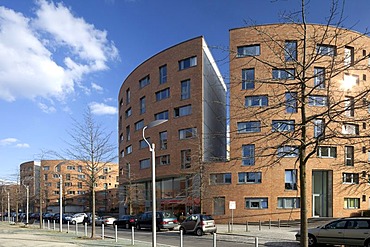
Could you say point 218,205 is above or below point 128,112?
below

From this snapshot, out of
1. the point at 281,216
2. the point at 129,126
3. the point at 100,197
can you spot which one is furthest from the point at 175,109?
the point at 100,197

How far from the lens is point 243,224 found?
3581 centimetres

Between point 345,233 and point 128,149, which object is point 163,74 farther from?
point 345,233

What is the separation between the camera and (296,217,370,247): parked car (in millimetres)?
14969

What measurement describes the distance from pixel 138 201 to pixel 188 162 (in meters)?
12.3

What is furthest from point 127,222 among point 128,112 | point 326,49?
point 326,49

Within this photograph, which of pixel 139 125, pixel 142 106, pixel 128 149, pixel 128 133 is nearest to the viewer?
pixel 142 106

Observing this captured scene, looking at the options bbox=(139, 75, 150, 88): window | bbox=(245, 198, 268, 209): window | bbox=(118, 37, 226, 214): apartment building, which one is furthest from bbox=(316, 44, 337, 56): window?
bbox=(139, 75, 150, 88): window

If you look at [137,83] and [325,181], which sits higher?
[137,83]

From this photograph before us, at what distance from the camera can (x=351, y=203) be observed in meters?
38.1

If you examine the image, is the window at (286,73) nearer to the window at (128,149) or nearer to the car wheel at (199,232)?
the car wheel at (199,232)

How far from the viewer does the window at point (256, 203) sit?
1428 inches

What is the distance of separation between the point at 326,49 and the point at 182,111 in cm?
3468

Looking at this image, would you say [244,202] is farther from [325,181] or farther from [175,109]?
[175,109]
